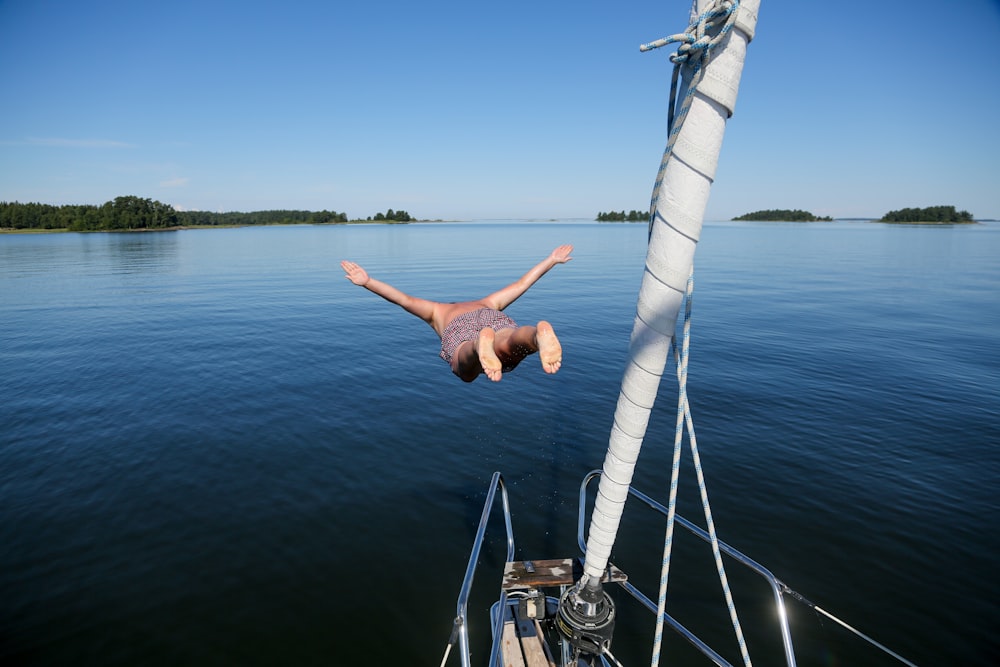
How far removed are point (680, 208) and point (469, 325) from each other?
13.0ft

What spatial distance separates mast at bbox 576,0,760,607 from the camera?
94.3 inches

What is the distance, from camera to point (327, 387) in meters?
17.6

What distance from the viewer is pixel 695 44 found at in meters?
2.38

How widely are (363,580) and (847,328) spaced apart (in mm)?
27823

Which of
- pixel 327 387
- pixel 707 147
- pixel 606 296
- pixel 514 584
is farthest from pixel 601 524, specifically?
pixel 606 296

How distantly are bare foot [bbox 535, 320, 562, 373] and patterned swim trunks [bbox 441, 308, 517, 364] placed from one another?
156cm

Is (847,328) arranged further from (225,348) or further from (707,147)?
(225,348)

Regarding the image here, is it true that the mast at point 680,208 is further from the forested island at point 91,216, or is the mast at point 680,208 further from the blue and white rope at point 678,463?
the forested island at point 91,216

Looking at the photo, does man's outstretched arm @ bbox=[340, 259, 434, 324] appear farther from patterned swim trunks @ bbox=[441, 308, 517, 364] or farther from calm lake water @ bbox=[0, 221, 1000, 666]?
calm lake water @ bbox=[0, 221, 1000, 666]

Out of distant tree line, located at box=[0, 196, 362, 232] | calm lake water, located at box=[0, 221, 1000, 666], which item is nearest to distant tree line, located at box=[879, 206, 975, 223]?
calm lake water, located at box=[0, 221, 1000, 666]

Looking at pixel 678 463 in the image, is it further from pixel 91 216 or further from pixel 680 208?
pixel 91 216

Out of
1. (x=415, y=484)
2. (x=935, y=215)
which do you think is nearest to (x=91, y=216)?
(x=415, y=484)

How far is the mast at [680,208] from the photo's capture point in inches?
94.3

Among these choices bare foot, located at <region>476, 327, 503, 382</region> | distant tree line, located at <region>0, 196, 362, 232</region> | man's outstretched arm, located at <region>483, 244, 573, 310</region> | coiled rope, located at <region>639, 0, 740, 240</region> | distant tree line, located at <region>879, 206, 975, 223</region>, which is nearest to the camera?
coiled rope, located at <region>639, 0, 740, 240</region>
